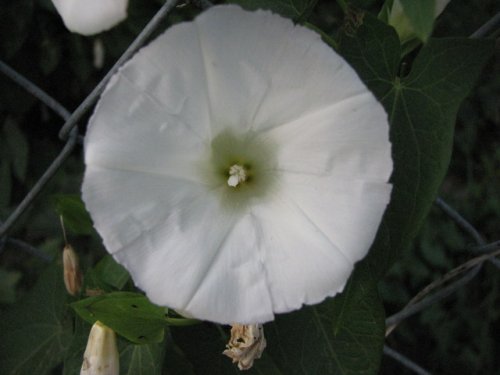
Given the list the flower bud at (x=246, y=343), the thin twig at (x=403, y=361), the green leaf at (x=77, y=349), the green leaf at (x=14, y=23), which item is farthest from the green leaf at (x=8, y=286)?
the flower bud at (x=246, y=343)

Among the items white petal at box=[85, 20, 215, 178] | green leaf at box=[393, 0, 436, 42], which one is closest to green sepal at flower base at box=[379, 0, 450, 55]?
green leaf at box=[393, 0, 436, 42]

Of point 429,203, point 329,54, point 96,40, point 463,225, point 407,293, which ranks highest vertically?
point 329,54

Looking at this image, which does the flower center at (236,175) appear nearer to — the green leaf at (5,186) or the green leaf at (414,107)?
the green leaf at (414,107)

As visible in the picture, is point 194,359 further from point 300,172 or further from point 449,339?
point 449,339

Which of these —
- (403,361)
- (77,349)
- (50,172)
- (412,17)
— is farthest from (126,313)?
(403,361)

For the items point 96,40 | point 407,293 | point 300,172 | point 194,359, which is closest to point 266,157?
point 300,172

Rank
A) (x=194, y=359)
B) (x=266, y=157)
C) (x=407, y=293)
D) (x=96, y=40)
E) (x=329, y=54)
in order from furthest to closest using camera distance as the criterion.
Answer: (x=407, y=293)
(x=96, y=40)
(x=194, y=359)
(x=266, y=157)
(x=329, y=54)

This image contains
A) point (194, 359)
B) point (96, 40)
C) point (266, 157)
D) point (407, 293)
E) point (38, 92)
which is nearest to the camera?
point (266, 157)
